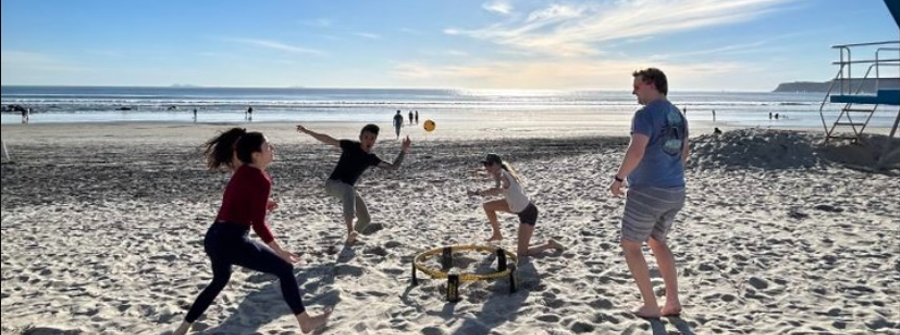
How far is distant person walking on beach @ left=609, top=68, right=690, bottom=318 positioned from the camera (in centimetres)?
445

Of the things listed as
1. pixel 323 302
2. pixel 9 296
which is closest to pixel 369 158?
pixel 323 302

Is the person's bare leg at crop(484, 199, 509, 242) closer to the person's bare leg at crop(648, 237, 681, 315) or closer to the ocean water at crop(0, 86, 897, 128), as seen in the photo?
the person's bare leg at crop(648, 237, 681, 315)

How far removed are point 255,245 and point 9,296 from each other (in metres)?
2.95

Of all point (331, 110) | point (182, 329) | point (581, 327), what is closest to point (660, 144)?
point (581, 327)

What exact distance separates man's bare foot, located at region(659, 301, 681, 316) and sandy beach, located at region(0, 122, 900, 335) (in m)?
0.09

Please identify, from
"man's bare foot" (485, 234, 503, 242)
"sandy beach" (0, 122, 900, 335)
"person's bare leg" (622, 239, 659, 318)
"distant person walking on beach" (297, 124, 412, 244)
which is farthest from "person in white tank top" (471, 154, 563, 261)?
"person's bare leg" (622, 239, 659, 318)

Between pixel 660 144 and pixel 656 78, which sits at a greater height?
pixel 656 78

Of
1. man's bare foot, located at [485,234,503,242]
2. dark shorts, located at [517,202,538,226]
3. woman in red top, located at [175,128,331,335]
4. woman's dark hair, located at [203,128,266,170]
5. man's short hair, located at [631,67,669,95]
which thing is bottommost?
man's bare foot, located at [485,234,503,242]

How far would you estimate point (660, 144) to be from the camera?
4.51 m

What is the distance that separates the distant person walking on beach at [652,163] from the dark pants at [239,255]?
2.39 metres

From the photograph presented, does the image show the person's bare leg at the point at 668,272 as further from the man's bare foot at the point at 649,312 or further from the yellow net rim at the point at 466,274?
the yellow net rim at the point at 466,274

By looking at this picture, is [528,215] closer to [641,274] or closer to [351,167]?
[641,274]

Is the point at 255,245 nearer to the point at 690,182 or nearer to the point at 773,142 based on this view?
the point at 690,182

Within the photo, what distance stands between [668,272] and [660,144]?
1.14 metres
